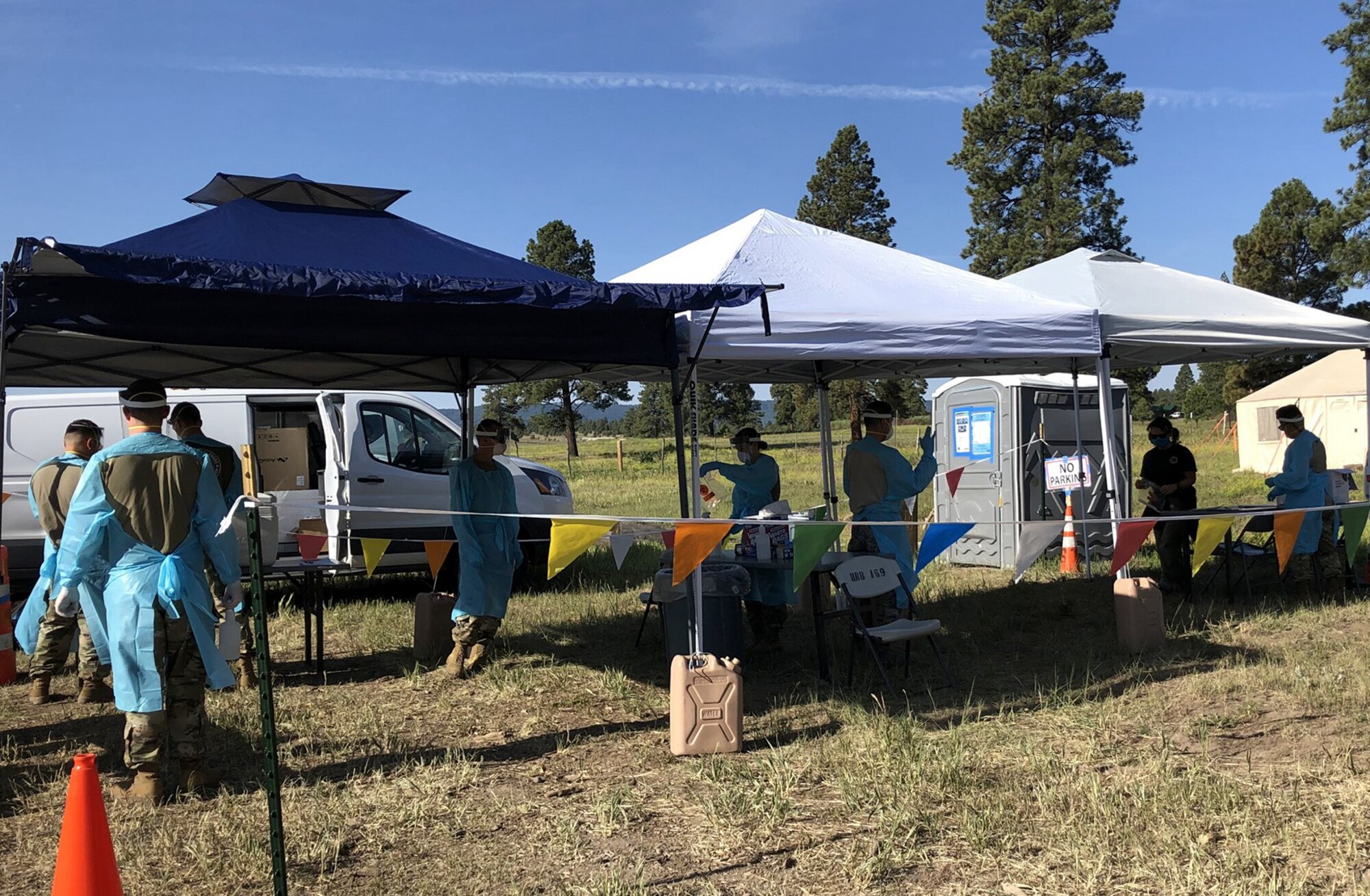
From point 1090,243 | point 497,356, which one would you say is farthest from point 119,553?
point 1090,243

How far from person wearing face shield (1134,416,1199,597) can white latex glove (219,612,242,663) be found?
719 centimetres

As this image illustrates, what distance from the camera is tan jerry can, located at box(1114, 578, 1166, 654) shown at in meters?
6.95

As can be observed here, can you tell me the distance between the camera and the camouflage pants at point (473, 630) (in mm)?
6941

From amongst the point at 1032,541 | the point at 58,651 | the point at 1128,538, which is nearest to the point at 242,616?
the point at 58,651

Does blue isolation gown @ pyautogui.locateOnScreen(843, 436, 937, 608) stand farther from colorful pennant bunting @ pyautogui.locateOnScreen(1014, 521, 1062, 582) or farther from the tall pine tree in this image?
the tall pine tree

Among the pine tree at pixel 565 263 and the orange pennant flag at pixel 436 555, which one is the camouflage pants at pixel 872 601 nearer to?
the orange pennant flag at pixel 436 555

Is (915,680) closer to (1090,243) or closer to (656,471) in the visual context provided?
(656,471)

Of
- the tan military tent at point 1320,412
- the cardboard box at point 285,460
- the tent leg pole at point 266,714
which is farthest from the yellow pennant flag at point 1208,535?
the tan military tent at point 1320,412

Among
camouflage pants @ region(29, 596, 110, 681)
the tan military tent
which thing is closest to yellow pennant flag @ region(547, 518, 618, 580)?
camouflage pants @ region(29, 596, 110, 681)

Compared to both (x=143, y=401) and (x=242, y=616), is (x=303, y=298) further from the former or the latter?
(x=242, y=616)

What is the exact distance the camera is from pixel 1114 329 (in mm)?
7211

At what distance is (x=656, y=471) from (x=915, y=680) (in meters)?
23.0

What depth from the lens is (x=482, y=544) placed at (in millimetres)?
6867

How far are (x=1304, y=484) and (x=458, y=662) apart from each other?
6714 mm
